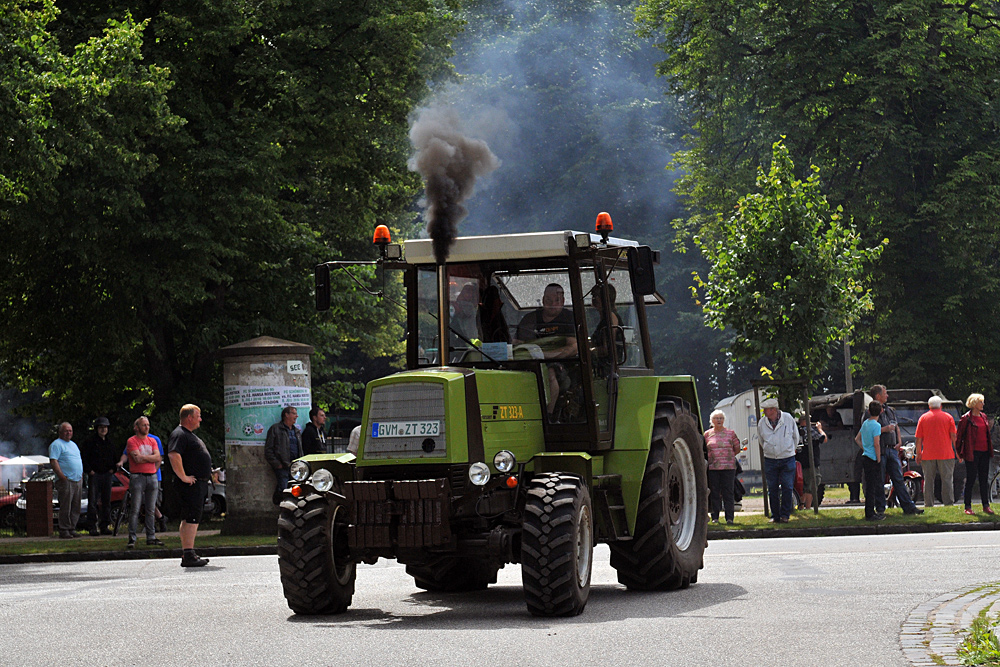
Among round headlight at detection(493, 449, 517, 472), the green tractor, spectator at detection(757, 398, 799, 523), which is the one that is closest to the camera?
the green tractor

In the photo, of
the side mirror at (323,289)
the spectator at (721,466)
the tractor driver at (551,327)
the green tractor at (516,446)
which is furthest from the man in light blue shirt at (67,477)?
the tractor driver at (551,327)

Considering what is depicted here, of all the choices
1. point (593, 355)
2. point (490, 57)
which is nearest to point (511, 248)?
point (593, 355)

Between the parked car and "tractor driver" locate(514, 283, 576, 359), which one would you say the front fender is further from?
the parked car

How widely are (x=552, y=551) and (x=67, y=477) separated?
16748 mm

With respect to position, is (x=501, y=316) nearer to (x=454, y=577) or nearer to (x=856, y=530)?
(x=454, y=577)

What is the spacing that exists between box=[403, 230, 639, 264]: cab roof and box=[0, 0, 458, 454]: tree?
42.1 feet

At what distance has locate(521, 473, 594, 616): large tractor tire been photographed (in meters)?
10.3

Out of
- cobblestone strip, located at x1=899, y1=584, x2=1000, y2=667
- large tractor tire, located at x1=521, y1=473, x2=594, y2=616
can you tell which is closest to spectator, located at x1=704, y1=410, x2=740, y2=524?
cobblestone strip, located at x1=899, y1=584, x2=1000, y2=667

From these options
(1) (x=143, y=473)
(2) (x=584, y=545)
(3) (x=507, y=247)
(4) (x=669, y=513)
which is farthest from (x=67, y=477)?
(2) (x=584, y=545)

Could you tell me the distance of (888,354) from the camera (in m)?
38.1

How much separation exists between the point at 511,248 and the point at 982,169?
26.6 meters

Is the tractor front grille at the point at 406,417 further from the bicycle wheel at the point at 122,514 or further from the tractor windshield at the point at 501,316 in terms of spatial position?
the bicycle wheel at the point at 122,514

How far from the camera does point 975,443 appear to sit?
22.5 metres

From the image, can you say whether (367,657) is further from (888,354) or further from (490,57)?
(490,57)
